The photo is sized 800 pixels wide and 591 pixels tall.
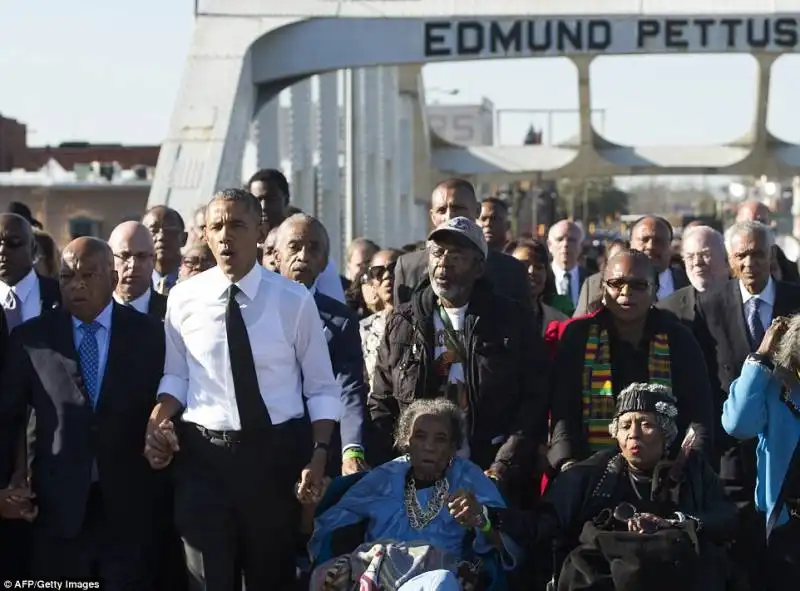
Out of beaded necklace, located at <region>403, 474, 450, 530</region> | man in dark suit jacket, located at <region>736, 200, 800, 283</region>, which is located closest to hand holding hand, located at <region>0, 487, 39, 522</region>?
beaded necklace, located at <region>403, 474, 450, 530</region>

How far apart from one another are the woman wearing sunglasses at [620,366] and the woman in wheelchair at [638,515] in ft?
1.03

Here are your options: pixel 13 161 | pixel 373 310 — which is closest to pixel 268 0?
pixel 373 310

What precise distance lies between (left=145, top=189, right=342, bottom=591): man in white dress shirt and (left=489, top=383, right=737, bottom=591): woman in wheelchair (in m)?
0.92

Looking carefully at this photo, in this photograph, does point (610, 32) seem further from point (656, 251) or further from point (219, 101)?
point (656, 251)

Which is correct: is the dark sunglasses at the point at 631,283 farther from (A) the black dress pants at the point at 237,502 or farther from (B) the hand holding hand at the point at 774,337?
(A) the black dress pants at the point at 237,502

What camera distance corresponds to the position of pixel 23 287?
8227 millimetres

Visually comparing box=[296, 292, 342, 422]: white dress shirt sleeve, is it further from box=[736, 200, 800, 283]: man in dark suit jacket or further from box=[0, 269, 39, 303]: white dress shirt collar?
box=[736, 200, 800, 283]: man in dark suit jacket

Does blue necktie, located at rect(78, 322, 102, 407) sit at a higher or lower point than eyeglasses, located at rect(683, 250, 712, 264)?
lower

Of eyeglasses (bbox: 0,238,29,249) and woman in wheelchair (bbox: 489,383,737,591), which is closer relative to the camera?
woman in wheelchair (bbox: 489,383,737,591)

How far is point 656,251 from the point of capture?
10242mm

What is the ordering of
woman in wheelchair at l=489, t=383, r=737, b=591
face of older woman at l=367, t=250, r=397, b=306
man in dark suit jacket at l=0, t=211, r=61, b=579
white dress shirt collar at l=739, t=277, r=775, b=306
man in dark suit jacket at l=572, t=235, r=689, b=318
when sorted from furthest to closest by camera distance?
face of older woman at l=367, t=250, r=397, b=306 → man in dark suit jacket at l=572, t=235, r=689, b=318 → white dress shirt collar at l=739, t=277, r=775, b=306 → man in dark suit jacket at l=0, t=211, r=61, b=579 → woman in wheelchair at l=489, t=383, r=737, b=591

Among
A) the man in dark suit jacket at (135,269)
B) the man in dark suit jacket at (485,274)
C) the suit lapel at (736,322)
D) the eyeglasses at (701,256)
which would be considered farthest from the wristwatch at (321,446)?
the eyeglasses at (701,256)

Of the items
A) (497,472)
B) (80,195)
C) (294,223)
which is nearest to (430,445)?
(497,472)

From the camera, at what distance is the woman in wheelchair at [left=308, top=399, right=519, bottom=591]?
680cm
